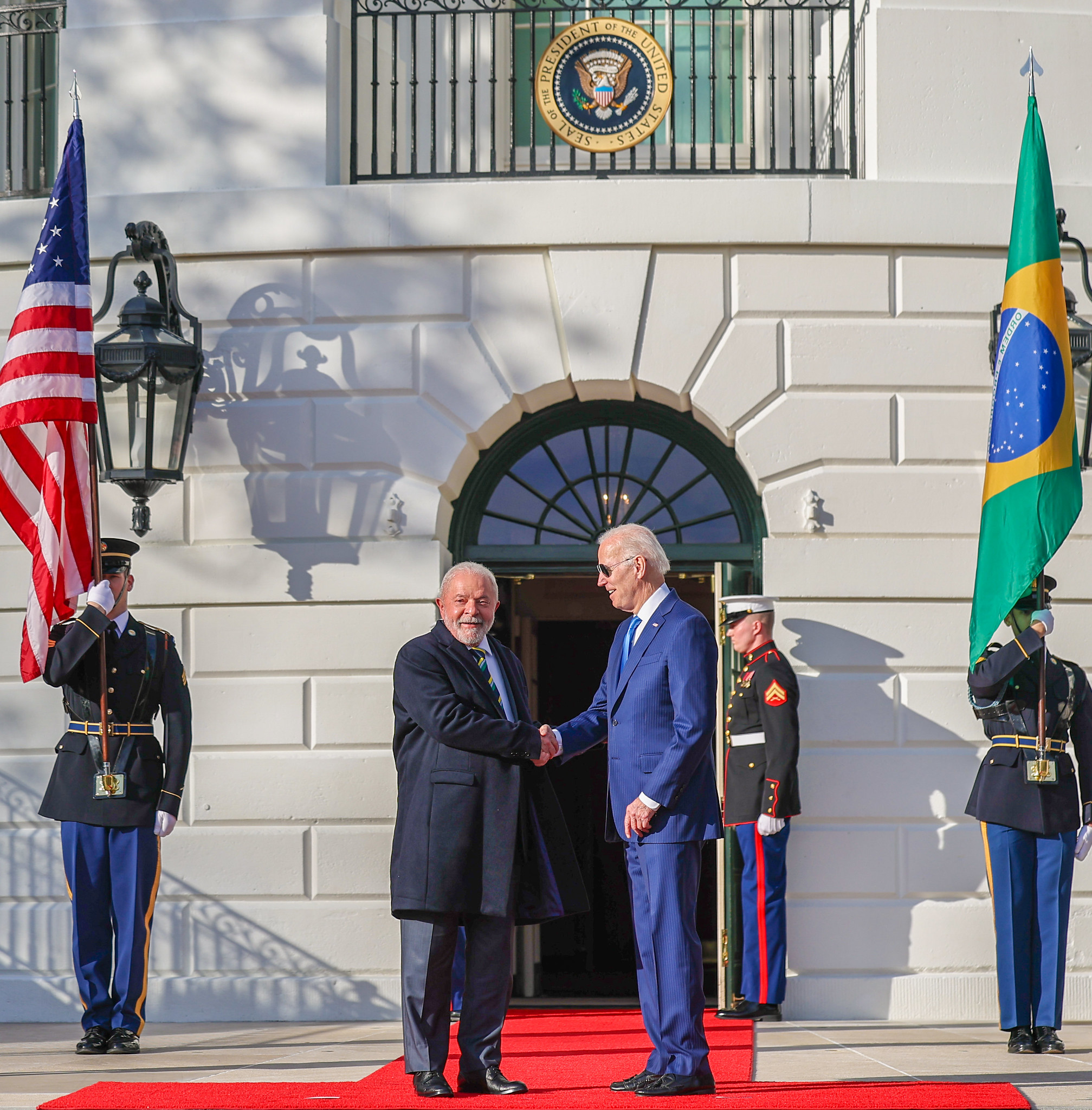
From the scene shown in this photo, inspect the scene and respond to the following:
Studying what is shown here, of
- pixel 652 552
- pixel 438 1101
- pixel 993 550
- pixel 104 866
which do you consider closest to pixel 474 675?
pixel 652 552

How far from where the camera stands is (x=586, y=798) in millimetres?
10070

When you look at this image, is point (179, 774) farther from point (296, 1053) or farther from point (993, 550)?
point (993, 550)

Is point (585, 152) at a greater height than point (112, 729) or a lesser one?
greater

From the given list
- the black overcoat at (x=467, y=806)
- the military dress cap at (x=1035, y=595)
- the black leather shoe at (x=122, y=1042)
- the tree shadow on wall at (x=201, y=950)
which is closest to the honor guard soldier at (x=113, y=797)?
the black leather shoe at (x=122, y=1042)

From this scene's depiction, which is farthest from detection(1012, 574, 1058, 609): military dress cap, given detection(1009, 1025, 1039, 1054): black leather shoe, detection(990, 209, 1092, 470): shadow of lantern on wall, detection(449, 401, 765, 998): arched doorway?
detection(1009, 1025, 1039, 1054): black leather shoe

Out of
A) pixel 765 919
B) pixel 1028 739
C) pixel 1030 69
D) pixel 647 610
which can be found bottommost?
pixel 765 919

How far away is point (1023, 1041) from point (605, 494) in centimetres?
344

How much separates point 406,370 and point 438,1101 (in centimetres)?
402

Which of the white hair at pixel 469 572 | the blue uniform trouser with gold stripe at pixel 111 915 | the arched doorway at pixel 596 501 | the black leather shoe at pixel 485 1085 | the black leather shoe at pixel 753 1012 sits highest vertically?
the arched doorway at pixel 596 501

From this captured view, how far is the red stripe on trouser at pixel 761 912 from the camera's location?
7273 mm

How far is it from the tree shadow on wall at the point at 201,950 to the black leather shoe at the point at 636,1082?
2.54 m

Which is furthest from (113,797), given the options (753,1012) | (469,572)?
(753,1012)

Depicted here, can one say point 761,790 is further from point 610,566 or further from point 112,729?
point 112,729

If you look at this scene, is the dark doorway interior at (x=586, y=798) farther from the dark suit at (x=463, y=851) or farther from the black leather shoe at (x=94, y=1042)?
the dark suit at (x=463, y=851)
